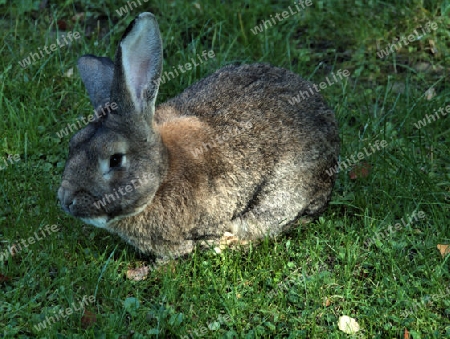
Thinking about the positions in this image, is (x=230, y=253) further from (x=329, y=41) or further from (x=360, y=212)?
(x=329, y=41)

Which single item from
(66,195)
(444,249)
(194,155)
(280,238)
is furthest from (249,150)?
(444,249)

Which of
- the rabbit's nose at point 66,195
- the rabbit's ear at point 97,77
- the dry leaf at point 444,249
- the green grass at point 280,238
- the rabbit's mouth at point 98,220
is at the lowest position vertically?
the dry leaf at point 444,249

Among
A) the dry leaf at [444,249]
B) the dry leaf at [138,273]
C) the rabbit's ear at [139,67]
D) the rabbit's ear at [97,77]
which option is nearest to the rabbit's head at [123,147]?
the rabbit's ear at [139,67]

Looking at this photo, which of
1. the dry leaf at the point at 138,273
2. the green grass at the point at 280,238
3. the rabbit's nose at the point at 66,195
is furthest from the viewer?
the dry leaf at the point at 138,273

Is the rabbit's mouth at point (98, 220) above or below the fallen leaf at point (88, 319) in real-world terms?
above

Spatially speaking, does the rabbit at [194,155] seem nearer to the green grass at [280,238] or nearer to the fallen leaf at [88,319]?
the green grass at [280,238]
